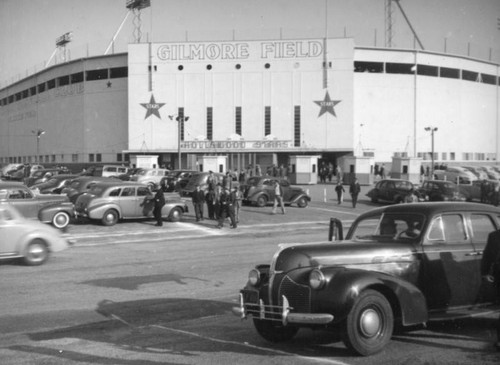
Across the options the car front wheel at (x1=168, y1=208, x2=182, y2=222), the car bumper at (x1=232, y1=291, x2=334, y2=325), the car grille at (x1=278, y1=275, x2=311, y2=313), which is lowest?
the car front wheel at (x1=168, y1=208, x2=182, y2=222)

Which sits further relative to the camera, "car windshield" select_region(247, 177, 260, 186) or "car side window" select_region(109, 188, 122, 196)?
"car windshield" select_region(247, 177, 260, 186)

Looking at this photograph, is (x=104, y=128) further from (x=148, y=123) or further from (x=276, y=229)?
(x=276, y=229)

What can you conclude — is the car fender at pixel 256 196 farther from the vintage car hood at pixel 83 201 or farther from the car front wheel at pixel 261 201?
the vintage car hood at pixel 83 201

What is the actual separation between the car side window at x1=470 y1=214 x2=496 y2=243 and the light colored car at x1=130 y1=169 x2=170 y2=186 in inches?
1194

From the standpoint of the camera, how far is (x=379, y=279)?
6461mm

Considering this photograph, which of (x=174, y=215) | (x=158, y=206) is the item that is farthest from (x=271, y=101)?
(x=158, y=206)

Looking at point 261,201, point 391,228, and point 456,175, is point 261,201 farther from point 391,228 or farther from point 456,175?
point 391,228

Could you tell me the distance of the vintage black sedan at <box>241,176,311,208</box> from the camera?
3039cm

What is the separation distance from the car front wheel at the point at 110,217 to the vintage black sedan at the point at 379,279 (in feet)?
54.1

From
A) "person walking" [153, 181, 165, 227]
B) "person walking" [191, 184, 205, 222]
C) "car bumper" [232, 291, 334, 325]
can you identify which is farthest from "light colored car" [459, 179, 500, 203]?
"car bumper" [232, 291, 334, 325]

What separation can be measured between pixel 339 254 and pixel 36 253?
9574 mm

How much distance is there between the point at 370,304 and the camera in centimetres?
636

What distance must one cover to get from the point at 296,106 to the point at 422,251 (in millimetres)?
57166

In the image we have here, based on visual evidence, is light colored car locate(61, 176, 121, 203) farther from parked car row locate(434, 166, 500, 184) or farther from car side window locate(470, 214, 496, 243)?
parked car row locate(434, 166, 500, 184)
